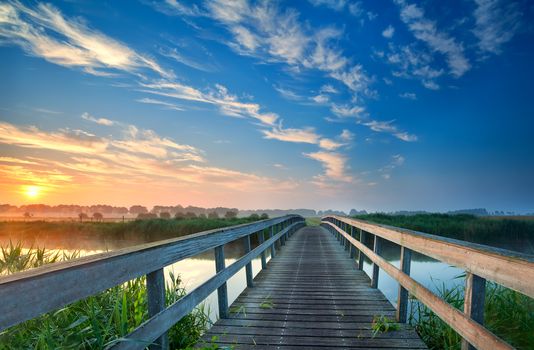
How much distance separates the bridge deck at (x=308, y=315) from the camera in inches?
146

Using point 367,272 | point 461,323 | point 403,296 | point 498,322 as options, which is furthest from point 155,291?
point 367,272

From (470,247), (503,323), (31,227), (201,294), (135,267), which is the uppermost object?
(470,247)

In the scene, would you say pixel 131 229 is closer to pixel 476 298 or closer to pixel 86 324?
pixel 86 324

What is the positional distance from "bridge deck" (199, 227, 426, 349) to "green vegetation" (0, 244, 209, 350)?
651mm

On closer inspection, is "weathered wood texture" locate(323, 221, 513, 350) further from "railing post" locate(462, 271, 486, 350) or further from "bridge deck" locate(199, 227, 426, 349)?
"bridge deck" locate(199, 227, 426, 349)

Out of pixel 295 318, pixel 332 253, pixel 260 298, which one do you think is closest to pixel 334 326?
pixel 295 318

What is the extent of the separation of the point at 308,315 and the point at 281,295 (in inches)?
45.1

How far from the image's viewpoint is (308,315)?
183 inches

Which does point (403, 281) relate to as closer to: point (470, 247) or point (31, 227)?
point (470, 247)

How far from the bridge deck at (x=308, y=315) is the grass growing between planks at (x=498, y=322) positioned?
538 millimetres

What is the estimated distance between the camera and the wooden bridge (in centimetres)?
171

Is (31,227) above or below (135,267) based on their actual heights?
below

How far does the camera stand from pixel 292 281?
6922mm

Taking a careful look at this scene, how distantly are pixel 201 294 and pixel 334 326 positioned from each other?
1.81m
